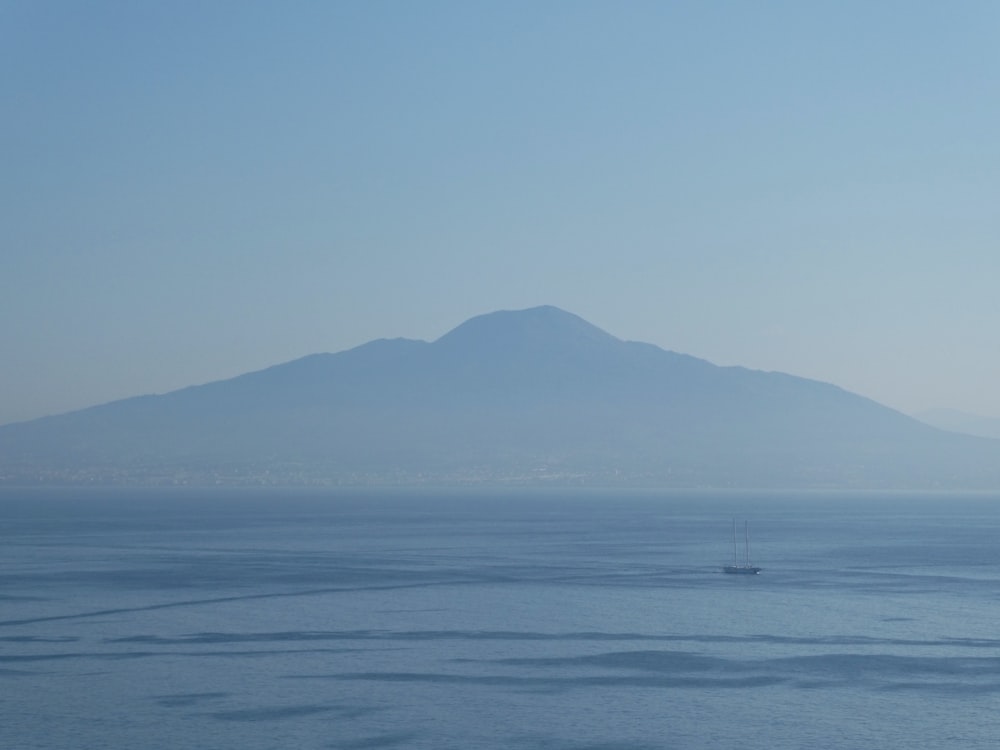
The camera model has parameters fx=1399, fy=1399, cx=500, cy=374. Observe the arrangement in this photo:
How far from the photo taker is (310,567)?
87.3m

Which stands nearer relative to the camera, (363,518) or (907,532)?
(907,532)

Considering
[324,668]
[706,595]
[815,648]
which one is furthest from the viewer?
[706,595]

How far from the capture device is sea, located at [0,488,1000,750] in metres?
39.6

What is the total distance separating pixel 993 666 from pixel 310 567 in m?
47.9

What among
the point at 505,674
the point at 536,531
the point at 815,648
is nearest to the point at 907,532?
the point at 536,531

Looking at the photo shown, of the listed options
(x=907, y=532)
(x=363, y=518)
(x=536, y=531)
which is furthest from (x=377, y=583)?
(x=363, y=518)

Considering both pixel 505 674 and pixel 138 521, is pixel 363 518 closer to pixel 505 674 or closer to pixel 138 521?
pixel 138 521

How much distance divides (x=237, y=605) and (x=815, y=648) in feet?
89.2

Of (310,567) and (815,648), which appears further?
(310,567)

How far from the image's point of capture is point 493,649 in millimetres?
53000

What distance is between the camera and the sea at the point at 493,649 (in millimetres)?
39594

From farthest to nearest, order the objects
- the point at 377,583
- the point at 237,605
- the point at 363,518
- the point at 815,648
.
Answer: the point at 363,518
the point at 377,583
the point at 237,605
the point at 815,648

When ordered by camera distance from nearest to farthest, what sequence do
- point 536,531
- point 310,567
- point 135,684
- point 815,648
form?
point 135,684
point 815,648
point 310,567
point 536,531

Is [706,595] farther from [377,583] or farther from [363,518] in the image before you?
[363,518]
